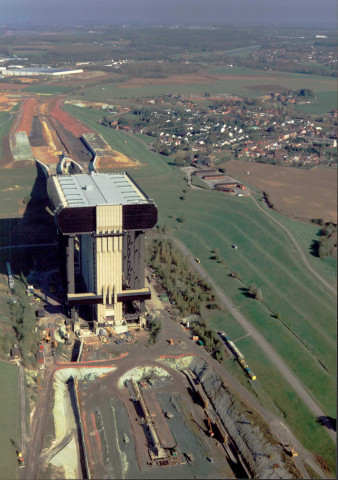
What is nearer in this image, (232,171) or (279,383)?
(279,383)

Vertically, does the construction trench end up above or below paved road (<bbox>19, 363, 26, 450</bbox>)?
below

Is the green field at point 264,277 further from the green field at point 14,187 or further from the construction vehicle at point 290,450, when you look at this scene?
the green field at point 14,187

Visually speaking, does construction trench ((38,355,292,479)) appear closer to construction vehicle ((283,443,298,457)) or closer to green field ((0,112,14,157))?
construction vehicle ((283,443,298,457))

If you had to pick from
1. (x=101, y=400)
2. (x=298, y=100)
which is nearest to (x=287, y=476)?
(x=101, y=400)

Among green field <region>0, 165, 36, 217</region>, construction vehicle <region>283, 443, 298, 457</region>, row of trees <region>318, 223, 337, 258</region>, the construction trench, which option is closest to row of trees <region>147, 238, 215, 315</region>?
the construction trench

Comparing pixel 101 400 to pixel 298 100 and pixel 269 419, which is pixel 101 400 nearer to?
pixel 269 419
